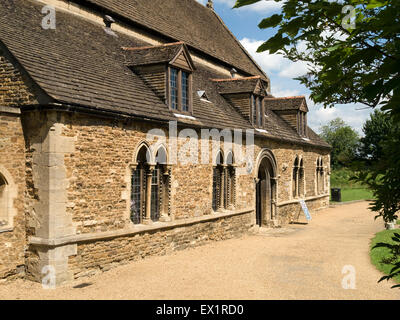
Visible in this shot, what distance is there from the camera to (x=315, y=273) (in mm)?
10672

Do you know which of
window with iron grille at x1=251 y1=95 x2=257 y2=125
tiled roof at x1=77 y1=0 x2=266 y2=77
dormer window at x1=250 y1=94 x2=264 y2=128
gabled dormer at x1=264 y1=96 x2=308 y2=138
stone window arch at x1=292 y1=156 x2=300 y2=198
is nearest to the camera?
tiled roof at x1=77 y1=0 x2=266 y2=77

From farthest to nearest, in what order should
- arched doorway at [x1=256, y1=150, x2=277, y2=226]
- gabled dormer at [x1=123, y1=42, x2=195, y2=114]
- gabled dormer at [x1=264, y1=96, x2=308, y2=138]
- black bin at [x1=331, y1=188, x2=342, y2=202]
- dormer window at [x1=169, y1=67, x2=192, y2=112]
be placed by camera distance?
black bin at [x1=331, y1=188, x2=342, y2=202]
gabled dormer at [x1=264, y1=96, x2=308, y2=138]
arched doorway at [x1=256, y1=150, x2=277, y2=226]
dormer window at [x1=169, y1=67, x2=192, y2=112]
gabled dormer at [x1=123, y1=42, x2=195, y2=114]

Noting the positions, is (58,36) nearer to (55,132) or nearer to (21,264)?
(55,132)

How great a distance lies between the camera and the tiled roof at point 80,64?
9969 millimetres

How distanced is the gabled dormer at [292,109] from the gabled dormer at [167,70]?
1134 centimetres

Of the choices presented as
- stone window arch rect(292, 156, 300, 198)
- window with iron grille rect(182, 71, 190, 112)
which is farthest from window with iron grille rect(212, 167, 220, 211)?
stone window arch rect(292, 156, 300, 198)

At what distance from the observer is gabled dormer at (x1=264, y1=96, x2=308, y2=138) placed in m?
24.4

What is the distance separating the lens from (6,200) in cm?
927

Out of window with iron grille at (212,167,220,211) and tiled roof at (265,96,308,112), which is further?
tiled roof at (265,96,308,112)

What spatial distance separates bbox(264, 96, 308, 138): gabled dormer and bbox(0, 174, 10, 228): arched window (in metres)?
18.0

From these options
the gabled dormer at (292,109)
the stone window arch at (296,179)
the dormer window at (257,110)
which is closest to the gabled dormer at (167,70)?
the dormer window at (257,110)

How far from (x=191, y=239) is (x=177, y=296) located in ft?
17.5

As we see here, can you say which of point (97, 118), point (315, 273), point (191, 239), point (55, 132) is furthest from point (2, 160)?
point (315, 273)

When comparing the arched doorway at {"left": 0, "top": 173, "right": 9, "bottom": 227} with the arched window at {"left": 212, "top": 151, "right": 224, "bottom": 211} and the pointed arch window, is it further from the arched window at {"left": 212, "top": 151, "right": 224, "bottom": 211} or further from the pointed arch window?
the arched window at {"left": 212, "top": 151, "right": 224, "bottom": 211}
